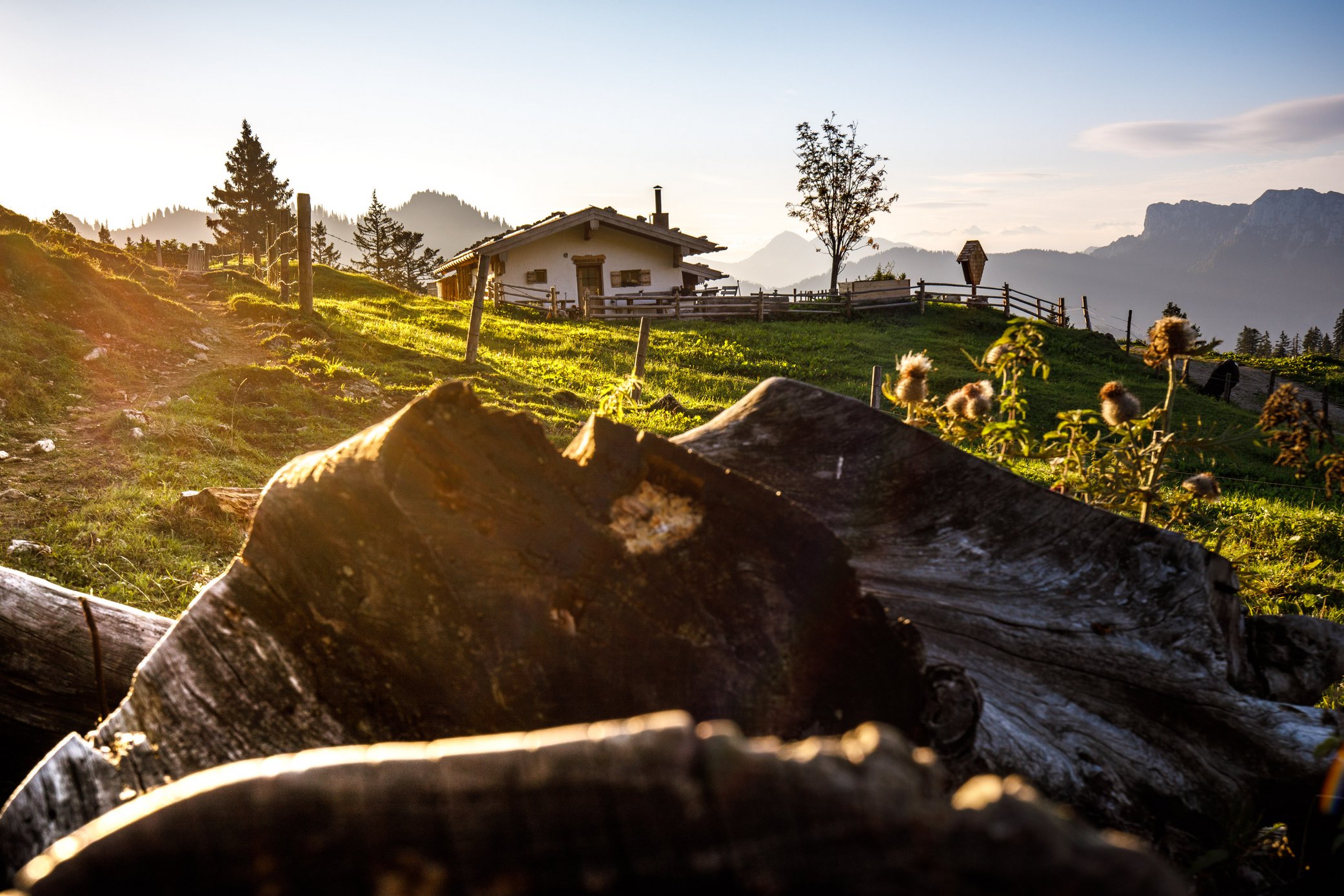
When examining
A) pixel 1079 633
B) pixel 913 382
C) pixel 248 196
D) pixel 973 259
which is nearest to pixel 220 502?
pixel 913 382

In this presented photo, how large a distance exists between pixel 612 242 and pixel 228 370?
2623 cm

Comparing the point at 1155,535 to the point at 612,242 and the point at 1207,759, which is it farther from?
the point at 612,242

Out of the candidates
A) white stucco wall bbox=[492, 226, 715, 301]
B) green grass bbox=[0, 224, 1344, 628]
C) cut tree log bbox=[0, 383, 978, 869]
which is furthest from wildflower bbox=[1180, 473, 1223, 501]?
white stucco wall bbox=[492, 226, 715, 301]

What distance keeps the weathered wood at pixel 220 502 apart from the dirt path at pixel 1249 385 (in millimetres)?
26754

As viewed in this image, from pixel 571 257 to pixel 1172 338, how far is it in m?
33.5

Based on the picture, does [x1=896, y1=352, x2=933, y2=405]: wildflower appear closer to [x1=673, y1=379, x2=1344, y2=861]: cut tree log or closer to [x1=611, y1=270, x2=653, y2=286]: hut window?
[x1=673, y1=379, x2=1344, y2=861]: cut tree log

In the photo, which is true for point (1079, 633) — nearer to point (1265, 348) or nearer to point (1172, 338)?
point (1172, 338)

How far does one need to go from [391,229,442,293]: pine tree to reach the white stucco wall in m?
30.2

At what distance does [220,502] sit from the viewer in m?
6.40

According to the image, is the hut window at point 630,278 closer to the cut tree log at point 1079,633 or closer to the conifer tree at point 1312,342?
the cut tree log at point 1079,633

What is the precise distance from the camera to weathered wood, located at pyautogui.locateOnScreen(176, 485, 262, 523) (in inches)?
249

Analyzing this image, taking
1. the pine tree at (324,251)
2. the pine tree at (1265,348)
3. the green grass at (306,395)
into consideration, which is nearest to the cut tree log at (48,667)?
the green grass at (306,395)

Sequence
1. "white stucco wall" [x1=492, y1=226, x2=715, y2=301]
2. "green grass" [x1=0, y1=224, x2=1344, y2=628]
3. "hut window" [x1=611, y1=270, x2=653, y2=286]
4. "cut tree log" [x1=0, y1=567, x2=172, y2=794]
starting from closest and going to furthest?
"cut tree log" [x1=0, y1=567, x2=172, y2=794] < "green grass" [x1=0, y1=224, x2=1344, y2=628] < "white stucco wall" [x1=492, y1=226, x2=715, y2=301] < "hut window" [x1=611, y1=270, x2=653, y2=286]

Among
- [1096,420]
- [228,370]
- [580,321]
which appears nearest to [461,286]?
[580,321]
